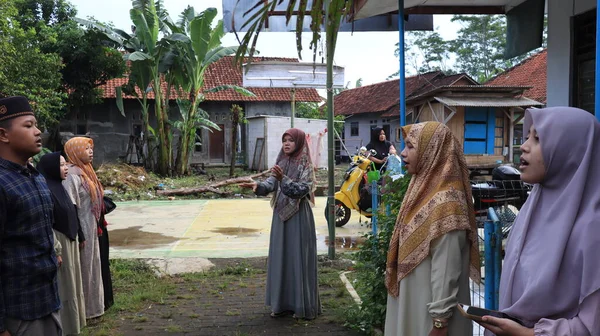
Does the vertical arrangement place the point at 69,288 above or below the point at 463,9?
below

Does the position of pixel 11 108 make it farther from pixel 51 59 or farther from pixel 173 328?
pixel 51 59

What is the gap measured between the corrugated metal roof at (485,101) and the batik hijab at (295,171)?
6411 mm

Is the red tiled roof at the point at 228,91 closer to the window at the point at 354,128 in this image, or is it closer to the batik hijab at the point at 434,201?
the window at the point at 354,128

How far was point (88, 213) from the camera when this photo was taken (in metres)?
4.78

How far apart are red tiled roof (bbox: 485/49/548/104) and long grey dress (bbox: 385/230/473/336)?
55.0 ft

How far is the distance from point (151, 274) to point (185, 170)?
12821 mm

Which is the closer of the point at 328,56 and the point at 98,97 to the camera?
the point at 328,56

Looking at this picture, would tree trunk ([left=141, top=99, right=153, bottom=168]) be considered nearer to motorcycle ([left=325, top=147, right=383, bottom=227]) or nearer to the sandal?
motorcycle ([left=325, top=147, right=383, bottom=227])

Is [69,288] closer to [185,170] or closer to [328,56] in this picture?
[328,56]

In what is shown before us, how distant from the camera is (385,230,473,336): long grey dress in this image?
2457 mm

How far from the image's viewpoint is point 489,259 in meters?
2.83

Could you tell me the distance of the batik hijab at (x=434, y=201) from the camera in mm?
2523

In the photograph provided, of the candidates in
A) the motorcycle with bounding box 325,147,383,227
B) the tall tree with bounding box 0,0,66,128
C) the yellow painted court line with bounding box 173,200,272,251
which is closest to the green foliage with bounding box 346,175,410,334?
the yellow painted court line with bounding box 173,200,272,251

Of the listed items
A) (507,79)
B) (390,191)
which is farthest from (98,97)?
(390,191)
